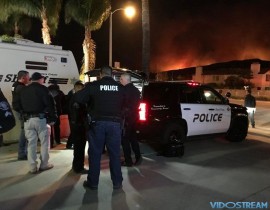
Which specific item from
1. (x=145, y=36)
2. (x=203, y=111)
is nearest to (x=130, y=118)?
(x=203, y=111)

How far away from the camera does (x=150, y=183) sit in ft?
21.0

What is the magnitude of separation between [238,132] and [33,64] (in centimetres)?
604

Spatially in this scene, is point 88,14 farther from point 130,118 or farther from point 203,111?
point 130,118

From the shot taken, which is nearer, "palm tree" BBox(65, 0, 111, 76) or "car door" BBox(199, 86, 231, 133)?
"car door" BBox(199, 86, 231, 133)

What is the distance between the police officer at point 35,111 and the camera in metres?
6.55

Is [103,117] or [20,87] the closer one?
[103,117]

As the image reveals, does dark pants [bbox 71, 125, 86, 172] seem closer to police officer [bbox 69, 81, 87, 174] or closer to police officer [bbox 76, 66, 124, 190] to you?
police officer [bbox 69, 81, 87, 174]

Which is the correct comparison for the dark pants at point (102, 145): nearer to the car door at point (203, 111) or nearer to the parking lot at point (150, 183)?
the parking lot at point (150, 183)

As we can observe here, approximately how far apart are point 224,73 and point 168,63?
43093mm

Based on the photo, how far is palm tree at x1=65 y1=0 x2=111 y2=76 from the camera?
1983 centimetres

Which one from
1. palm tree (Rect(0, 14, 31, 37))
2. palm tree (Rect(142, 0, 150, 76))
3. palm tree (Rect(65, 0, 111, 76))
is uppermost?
palm tree (Rect(0, 14, 31, 37))

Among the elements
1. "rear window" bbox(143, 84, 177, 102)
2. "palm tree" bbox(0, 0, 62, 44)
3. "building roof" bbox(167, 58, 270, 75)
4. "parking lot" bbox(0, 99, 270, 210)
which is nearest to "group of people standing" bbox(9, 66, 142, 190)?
"parking lot" bbox(0, 99, 270, 210)

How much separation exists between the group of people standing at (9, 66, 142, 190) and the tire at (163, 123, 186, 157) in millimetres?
941

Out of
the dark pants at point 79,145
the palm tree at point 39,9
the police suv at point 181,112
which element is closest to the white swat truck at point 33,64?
the police suv at point 181,112
